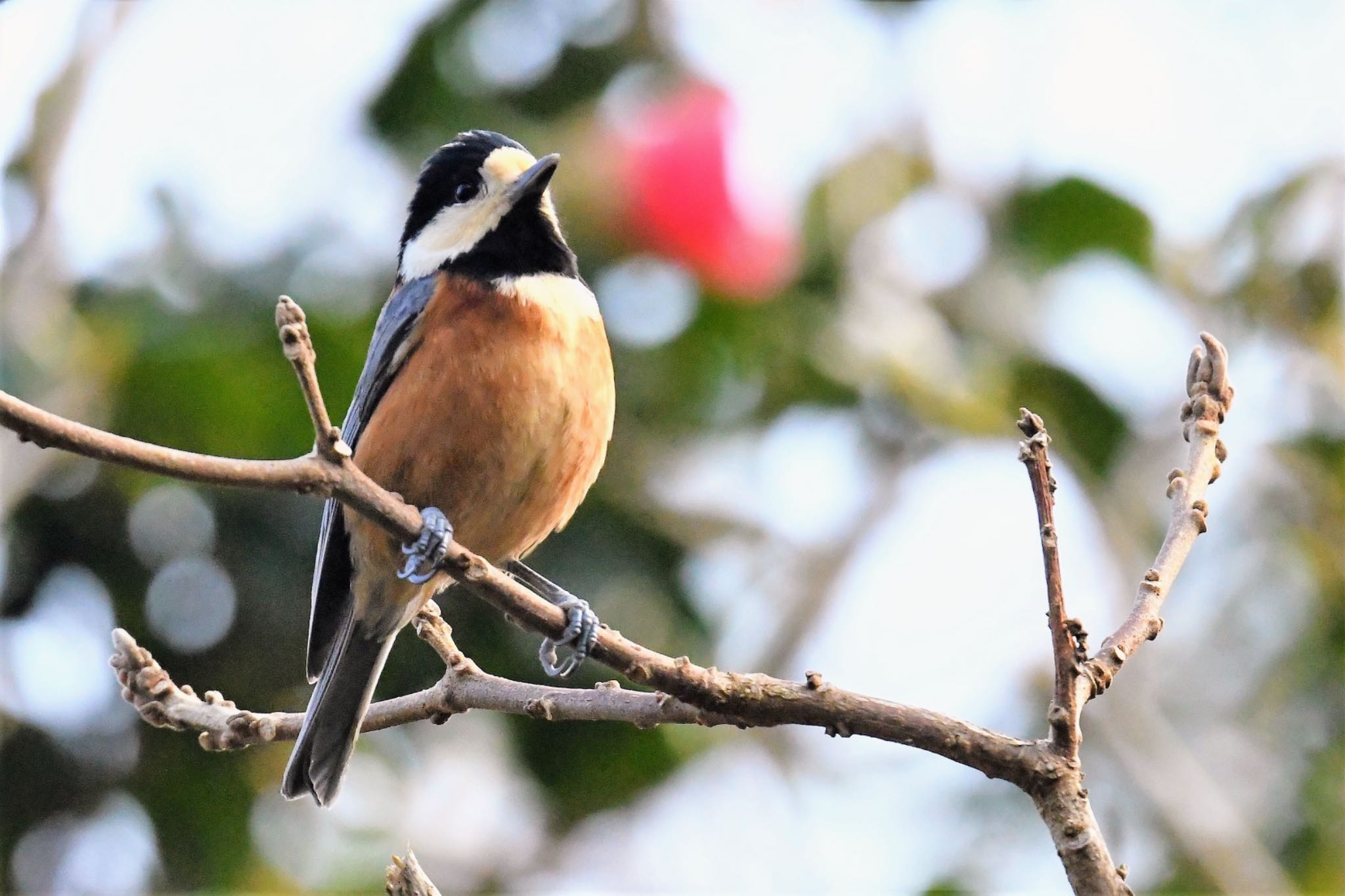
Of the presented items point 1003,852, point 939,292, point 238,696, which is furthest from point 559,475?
point 1003,852

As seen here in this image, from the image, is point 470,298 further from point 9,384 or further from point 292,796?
point 9,384

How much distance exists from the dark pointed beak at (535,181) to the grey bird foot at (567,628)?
3.06 feet

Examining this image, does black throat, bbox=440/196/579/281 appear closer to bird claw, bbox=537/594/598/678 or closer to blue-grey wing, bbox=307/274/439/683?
blue-grey wing, bbox=307/274/439/683

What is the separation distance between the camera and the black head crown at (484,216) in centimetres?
374

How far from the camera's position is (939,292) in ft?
19.8

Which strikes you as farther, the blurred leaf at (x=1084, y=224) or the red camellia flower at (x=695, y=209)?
the blurred leaf at (x=1084, y=224)

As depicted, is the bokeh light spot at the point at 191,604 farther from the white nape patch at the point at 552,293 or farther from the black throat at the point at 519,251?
the white nape patch at the point at 552,293

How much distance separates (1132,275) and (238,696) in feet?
12.2

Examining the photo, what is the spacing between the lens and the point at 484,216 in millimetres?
3842

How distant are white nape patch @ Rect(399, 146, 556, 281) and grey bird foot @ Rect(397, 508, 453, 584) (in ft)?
2.58

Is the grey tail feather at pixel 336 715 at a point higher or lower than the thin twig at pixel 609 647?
higher

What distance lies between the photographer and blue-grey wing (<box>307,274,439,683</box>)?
3.62 meters

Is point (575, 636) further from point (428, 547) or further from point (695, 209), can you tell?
point (695, 209)

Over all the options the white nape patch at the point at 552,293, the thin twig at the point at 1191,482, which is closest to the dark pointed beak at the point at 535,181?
the white nape patch at the point at 552,293
